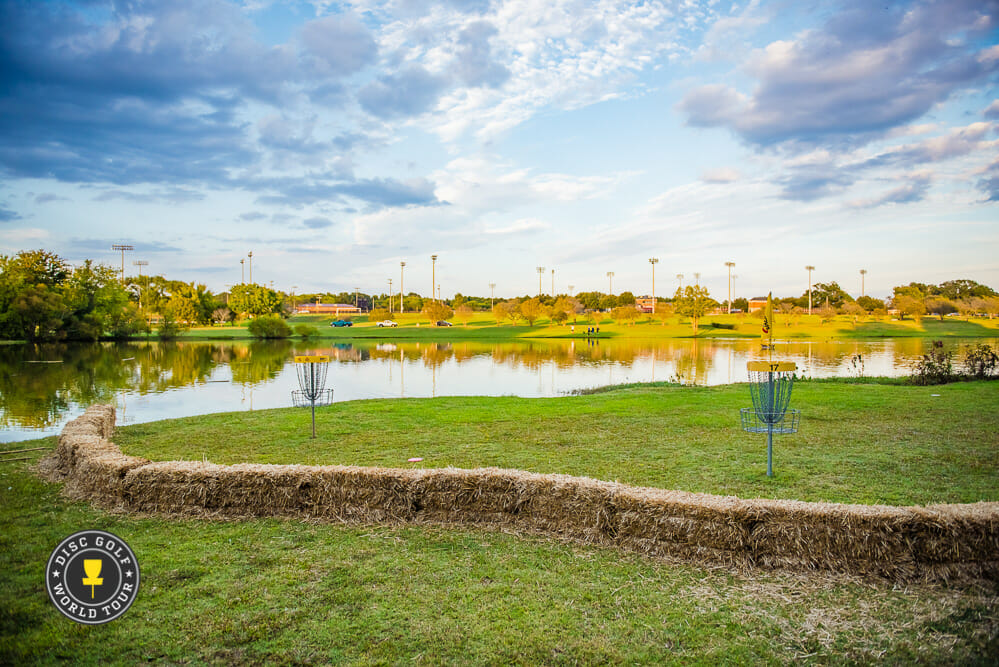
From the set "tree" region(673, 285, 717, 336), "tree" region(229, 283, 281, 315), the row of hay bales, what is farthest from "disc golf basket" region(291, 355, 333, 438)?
"tree" region(229, 283, 281, 315)

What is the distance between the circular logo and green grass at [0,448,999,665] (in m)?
0.15

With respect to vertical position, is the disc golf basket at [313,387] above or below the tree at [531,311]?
below

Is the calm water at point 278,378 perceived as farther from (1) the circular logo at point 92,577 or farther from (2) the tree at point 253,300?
(2) the tree at point 253,300

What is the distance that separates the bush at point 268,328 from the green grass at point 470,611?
6855 cm

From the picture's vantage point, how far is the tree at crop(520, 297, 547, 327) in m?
90.8

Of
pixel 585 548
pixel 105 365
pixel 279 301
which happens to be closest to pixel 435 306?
pixel 279 301

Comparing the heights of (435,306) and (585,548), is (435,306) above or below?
above

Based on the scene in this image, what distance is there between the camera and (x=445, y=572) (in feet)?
15.6

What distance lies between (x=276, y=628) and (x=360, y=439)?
6.87 meters

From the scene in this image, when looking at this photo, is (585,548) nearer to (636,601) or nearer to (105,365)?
(636,601)

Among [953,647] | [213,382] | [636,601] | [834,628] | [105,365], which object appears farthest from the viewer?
[105,365]

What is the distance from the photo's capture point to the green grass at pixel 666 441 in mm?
7305

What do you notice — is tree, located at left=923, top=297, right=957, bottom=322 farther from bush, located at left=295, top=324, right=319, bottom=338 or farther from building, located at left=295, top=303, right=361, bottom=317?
building, located at left=295, top=303, right=361, bottom=317

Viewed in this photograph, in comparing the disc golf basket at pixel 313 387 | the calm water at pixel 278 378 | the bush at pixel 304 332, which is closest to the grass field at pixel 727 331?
the bush at pixel 304 332
